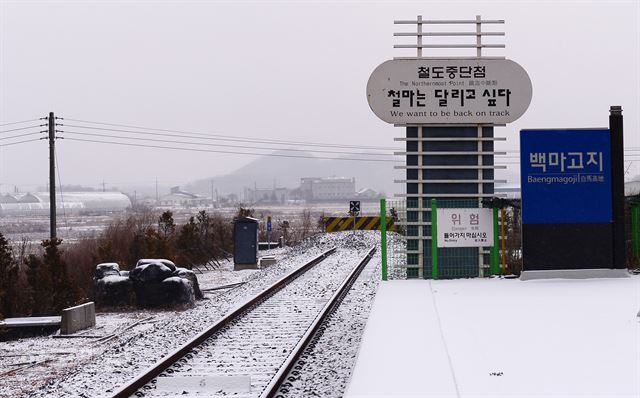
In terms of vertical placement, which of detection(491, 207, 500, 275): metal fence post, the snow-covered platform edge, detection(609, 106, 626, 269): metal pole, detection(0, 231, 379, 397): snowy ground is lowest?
detection(0, 231, 379, 397): snowy ground

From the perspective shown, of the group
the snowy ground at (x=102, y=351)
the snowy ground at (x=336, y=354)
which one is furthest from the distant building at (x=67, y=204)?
the snowy ground at (x=336, y=354)

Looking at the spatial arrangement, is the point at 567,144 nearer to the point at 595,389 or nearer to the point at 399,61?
the point at 399,61

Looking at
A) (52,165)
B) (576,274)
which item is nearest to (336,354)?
(576,274)

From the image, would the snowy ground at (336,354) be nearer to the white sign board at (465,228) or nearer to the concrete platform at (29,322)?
the white sign board at (465,228)

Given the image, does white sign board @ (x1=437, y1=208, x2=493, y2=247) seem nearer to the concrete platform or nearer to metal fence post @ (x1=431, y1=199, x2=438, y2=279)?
metal fence post @ (x1=431, y1=199, x2=438, y2=279)

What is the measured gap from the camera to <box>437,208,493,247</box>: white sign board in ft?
47.2

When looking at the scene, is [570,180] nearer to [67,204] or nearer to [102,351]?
[102,351]

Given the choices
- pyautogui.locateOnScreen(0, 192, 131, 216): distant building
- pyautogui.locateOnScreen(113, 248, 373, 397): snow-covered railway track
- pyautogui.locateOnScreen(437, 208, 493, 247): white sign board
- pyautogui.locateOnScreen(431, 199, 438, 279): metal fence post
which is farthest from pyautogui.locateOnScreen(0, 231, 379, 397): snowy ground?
pyautogui.locateOnScreen(0, 192, 131, 216): distant building

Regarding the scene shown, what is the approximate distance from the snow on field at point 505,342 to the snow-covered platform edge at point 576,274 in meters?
0.25

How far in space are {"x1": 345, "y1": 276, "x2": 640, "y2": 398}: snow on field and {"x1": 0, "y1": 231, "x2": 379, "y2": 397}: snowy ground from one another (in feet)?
11.5

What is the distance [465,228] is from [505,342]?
19.1 feet

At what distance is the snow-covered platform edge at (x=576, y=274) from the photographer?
13.4 meters

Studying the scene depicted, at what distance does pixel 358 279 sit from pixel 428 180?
660 centimetres

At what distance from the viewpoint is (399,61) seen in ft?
49.3
